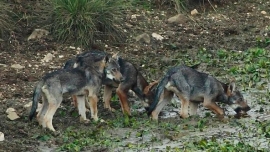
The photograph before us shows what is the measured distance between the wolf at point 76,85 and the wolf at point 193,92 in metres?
0.87

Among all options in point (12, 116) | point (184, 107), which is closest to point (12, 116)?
point (12, 116)

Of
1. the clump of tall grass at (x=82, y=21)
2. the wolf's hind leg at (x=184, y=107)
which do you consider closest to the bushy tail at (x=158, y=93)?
the wolf's hind leg at (x=184, y=107)

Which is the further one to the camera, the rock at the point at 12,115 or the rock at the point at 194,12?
the rock at the point at 194,12

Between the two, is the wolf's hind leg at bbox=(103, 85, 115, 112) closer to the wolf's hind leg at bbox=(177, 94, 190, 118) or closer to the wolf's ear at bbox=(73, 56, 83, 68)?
the wolf's ear at bbox=(73, 56, 83, 68)

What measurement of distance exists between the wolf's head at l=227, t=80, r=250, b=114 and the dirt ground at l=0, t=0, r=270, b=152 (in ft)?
6.73

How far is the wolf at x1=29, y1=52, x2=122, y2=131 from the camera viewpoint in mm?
13039

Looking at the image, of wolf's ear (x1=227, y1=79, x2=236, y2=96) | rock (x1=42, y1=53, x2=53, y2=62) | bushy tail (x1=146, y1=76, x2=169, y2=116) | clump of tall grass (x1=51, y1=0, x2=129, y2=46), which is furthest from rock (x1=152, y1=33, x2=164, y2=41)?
bushy tail (x1=146, y1=76, x2=169, y2=116)

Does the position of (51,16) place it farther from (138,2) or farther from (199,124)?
(199,124)

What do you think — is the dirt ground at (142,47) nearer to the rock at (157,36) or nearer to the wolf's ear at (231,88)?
the rock at (157,36)

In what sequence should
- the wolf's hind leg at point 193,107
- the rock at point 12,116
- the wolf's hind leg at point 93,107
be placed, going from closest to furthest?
the rock at point 12,116
the wolf's hind leg at point 93,107
the wolf's hind leg at point 193,107

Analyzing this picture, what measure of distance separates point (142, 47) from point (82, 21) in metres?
1.49

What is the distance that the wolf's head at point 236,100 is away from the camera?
46.3 ft

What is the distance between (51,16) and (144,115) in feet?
15.1

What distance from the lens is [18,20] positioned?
18000 mm
